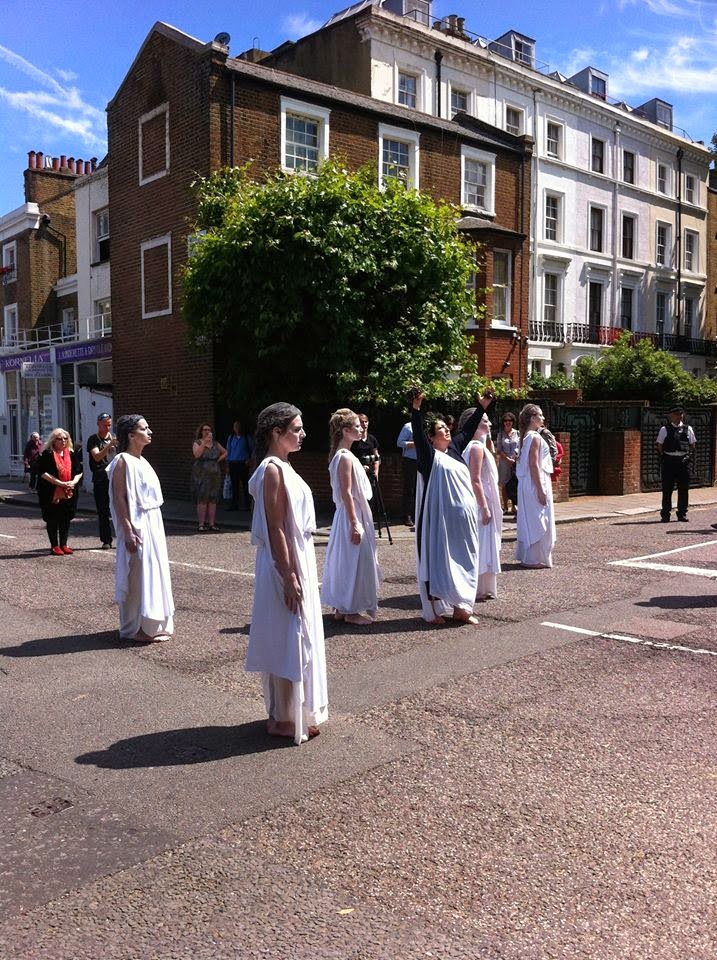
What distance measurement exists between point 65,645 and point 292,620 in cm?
323

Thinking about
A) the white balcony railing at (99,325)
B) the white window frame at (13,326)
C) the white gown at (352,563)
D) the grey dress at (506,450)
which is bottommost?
the white gown at (352,563)

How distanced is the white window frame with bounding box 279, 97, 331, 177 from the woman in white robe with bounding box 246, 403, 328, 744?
16298mm

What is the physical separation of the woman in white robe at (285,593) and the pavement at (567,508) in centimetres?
964

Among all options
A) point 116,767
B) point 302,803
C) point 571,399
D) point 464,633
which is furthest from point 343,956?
point 571,399

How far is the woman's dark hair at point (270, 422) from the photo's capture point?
192 inches

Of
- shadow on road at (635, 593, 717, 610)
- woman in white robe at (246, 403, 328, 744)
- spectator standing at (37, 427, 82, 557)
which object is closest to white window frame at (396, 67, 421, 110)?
spectator standing at (37, 427, 82, 557)

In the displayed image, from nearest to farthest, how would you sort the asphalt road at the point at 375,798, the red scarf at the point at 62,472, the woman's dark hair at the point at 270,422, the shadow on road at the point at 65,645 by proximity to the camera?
the asphalt road at the point at 375,798 → the woman's dark hair at the point at 270,422 → the shadow on road at the point at 65,645 → the red scarf at the point at 62,472

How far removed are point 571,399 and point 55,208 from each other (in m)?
22.4

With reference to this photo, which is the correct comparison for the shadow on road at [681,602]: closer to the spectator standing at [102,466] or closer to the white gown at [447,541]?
the white gown at [447,541]

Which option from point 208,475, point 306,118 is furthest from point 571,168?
point 208,475

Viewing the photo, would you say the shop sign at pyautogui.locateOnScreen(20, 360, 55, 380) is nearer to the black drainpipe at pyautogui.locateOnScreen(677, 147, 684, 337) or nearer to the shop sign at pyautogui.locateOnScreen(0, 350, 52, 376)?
the shop sign at pyautogui.locateOnScreen(0, 350, 52, 376)

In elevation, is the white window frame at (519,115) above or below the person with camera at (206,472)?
above

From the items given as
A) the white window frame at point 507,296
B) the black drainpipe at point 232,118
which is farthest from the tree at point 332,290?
the white window frame at point 507,296

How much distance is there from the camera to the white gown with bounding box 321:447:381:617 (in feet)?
25.1
